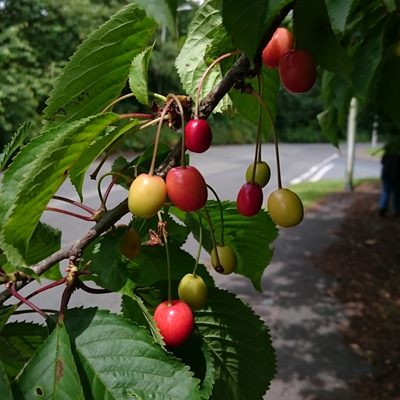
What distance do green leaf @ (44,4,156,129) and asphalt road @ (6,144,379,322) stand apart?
2587 mm

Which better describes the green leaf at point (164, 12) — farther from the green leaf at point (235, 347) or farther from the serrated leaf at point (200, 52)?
the green leaf at point (235, 347)

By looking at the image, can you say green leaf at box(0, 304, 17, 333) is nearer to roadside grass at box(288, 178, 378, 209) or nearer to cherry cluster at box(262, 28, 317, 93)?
cherry cluster at box(262, 28, 317, 93)

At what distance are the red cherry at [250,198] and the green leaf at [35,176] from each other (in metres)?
0.23

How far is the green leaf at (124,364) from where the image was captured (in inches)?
24.0

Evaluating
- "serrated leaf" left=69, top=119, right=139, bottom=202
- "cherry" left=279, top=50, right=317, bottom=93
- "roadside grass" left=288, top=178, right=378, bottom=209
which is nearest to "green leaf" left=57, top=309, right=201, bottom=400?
"serrated leaf" left=69, top=119, right=139, bottom=202

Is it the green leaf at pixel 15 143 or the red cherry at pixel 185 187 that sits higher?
the green leaf at pixel 15 143

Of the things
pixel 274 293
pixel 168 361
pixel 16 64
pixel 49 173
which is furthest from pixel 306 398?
pixel 16 64

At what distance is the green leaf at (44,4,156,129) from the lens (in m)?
0.70

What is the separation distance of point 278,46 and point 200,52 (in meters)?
0.18

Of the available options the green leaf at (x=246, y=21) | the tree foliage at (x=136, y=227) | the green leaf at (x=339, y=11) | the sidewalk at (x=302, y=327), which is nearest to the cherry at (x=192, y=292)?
the tree foliage at (x=136, y=227)

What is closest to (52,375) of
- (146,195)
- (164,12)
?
(146,195)

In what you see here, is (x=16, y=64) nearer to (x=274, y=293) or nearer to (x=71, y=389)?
(x=274, y=293)

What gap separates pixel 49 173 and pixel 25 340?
A: 422 millimetres

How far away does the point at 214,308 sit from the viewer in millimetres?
822
